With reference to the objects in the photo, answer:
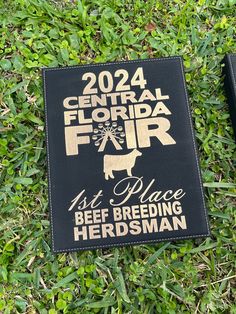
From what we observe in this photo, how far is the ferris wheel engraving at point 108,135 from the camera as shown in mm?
1556

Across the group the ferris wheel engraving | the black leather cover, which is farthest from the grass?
the ferris wheel engraving

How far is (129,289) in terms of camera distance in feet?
4.84

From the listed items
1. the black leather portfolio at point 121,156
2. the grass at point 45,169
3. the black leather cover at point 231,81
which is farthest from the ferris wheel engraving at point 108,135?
the black leather cover at point 231,81

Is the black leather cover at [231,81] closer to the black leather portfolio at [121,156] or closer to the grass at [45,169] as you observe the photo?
the grass at [45,169]

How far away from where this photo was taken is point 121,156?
5.07ft

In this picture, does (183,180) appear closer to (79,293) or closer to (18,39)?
(79,293)

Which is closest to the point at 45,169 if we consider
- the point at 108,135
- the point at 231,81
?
the point at 108,135

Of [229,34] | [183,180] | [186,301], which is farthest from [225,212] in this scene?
[229,34]

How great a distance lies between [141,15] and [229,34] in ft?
1.15

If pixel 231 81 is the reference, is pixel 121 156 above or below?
below

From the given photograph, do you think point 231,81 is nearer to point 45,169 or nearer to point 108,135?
point 108,135

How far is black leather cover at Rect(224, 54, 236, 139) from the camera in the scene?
64.2 inches

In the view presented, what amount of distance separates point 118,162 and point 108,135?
0.33ft

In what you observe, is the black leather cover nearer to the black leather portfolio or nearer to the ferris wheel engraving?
the black leather portfolio
